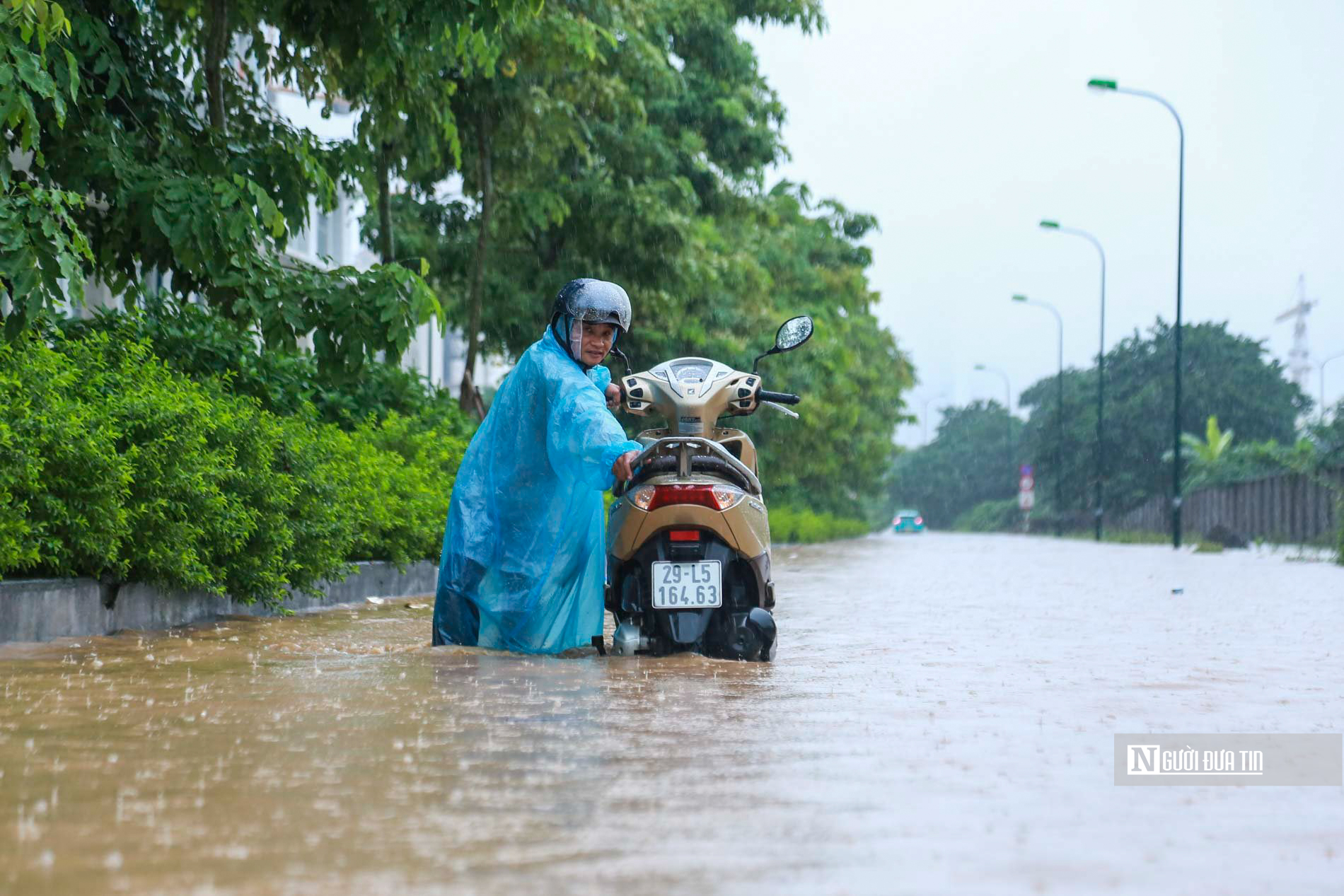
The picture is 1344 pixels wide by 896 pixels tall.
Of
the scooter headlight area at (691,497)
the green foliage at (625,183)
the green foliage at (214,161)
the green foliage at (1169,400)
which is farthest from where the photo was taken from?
the green foliage at (1169,400)

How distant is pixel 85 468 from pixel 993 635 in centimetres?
505

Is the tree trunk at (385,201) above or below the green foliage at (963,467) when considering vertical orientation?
below

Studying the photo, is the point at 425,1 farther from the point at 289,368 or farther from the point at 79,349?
the point at 289,368

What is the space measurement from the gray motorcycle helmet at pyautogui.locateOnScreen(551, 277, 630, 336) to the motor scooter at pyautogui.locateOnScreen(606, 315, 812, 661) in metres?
0.32

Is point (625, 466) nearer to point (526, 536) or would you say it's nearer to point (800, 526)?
point (526, 536)

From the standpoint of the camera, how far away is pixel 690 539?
720 centimetres

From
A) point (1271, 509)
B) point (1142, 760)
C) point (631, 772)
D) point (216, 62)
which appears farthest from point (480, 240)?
point (1271, 509)

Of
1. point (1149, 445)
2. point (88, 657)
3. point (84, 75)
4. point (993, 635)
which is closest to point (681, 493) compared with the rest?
point (88, 657)

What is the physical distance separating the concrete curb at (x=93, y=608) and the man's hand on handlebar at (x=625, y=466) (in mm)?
2817

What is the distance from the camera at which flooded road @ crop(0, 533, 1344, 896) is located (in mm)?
3344

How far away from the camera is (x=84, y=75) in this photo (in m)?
10.9

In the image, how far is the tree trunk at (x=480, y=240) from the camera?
19.1 meters

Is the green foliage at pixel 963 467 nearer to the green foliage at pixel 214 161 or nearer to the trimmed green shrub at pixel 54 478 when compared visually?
the green foliage at pixel 214 161

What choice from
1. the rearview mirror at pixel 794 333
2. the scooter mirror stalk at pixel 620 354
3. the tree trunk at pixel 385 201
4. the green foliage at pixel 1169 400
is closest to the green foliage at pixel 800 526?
the green foliage at pixel 1169 400
